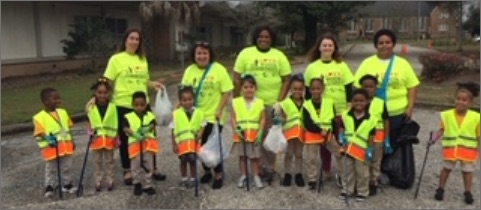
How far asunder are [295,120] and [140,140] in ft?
5.26

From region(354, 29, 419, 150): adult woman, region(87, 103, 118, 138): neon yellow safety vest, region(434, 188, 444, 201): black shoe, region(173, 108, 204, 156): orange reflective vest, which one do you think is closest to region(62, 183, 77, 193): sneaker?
region(87, 103, 118, 138): neon yellow safety vest

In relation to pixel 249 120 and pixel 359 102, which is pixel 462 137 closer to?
pixel 359 102

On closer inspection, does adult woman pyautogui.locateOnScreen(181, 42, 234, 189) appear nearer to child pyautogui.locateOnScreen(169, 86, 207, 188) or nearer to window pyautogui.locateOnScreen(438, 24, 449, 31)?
child pyautogui.locateOnScreen(169, 86, 207, 188)

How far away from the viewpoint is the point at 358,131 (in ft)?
16.9

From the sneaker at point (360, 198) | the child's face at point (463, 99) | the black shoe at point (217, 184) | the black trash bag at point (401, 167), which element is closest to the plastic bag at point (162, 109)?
the black shoe at point (217, 184)

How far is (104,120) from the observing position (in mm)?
5398

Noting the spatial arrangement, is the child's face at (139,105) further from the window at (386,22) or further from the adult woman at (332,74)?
the window at (386,22)

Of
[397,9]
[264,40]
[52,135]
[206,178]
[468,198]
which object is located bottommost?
[468,198]

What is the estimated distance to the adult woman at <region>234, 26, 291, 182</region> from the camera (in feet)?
17.9

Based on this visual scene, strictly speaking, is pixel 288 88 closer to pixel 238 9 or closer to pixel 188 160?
pixel 188 160

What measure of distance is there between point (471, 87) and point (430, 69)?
12.1 meters

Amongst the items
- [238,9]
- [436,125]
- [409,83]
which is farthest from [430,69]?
[238,9]

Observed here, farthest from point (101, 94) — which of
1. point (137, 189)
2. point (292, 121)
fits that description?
point (292, 121)

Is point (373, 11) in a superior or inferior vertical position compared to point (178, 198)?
superior
